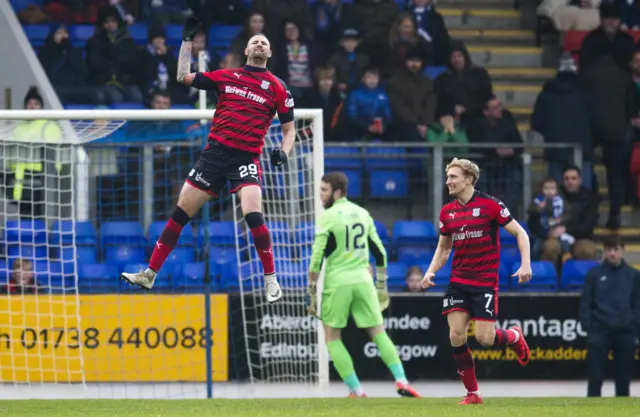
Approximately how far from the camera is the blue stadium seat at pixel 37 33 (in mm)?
18312

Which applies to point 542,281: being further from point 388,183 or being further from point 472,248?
point 472,248

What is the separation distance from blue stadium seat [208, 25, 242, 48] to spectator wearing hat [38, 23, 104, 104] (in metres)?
1.81

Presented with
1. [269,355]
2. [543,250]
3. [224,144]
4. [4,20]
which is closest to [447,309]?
[224,144]

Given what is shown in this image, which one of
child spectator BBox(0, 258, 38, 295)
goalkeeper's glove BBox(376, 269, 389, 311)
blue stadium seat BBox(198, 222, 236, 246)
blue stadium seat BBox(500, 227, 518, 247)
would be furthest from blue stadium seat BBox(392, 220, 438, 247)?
child spectator BBox(0, 258, 38, 295)

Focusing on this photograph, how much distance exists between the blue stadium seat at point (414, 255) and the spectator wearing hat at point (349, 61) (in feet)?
7.61

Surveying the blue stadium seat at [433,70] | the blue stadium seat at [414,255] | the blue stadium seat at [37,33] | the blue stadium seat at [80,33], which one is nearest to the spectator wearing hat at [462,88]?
the blue stadium seat at [433,70]

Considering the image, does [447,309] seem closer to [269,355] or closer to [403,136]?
[269,355]

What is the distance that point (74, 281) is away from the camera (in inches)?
583

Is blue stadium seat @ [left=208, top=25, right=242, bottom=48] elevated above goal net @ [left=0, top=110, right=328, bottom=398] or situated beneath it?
elevated above

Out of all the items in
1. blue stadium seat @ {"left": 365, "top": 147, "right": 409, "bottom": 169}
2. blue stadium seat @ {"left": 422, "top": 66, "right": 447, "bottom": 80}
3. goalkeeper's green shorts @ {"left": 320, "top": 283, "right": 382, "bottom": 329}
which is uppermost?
blue stadium seat @ {"left": 422, "top": 66, "right": 447, "bottom": 80}

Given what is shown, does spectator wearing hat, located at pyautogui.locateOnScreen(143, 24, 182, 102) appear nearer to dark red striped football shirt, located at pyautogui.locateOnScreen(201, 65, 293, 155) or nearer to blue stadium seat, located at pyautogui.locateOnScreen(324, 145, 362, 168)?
blue stadium seat, located at pyautogui.locateOnScreen(324, 145, 362, 168)

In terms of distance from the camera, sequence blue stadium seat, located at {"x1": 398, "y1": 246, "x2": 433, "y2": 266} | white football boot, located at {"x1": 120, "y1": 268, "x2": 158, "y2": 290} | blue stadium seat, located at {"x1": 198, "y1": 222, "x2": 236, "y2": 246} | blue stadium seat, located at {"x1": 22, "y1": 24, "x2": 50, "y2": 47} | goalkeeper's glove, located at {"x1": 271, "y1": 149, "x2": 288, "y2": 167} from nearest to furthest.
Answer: goalkeeper's glove, located at {"x1": 271, "y1": 149, "x2": 288, "y2": 167} → white football boot, located at {"x1": 120, "y1": 268, "x2": 158, "y2": 290} → blue stadium seat, located at {"x1": 198, "y1": 222, "x2": 236, "y2": 246} → blue stadium seat, located at {"x1": 398, "y1": 246, "x2": 433, "y2": 266} → blue stadium seat, located at {"x1": 22, "y1": 24, "x2": 50, "y2": 47}

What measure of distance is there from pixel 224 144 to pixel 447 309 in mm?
2181

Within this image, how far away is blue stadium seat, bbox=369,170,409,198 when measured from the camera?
637 inches
